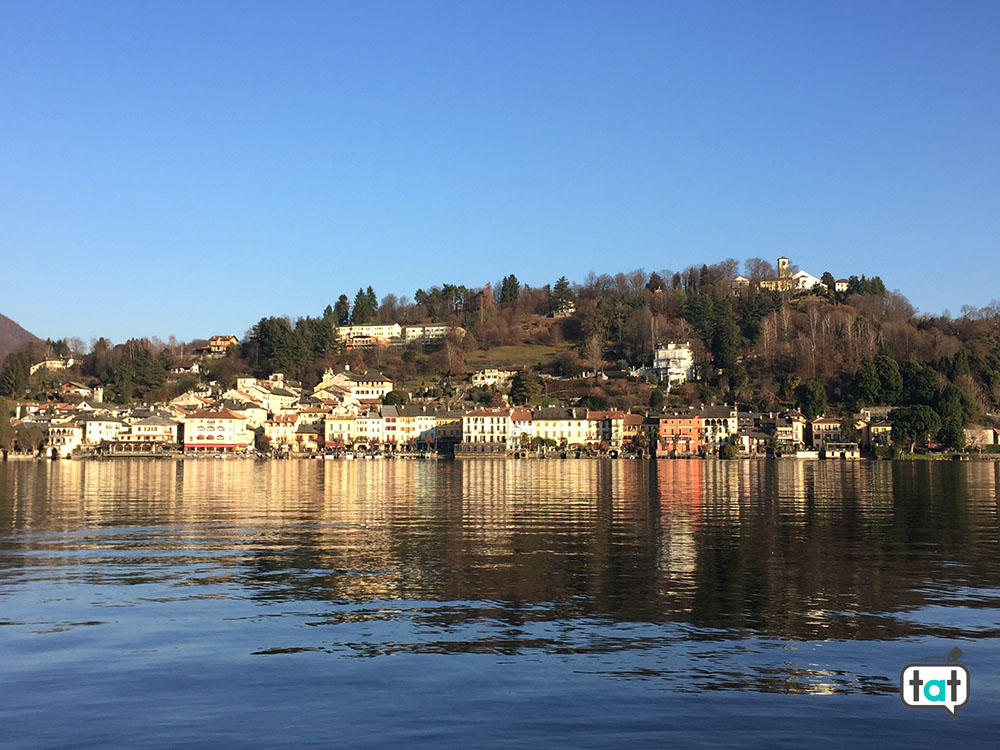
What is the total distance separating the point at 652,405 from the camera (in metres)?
131

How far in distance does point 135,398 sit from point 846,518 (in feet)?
448

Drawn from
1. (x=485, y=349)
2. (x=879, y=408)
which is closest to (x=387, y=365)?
(x=485, y=349)

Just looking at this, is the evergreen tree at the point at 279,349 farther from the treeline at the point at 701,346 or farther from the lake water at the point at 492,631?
the lake water at the point at 492,631

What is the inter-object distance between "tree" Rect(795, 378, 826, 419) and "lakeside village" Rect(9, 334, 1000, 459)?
111 inches

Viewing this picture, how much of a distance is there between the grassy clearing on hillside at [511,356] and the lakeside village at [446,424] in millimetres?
6562

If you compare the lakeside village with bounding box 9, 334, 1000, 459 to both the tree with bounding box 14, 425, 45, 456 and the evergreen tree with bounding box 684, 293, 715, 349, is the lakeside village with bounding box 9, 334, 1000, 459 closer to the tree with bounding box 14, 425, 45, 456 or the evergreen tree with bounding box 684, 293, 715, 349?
the tree with bounding box 14, 425, 45, 456

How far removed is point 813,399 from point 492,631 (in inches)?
4549

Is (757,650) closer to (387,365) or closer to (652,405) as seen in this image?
(652,405)

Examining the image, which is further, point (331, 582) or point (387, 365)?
point (387, 365)

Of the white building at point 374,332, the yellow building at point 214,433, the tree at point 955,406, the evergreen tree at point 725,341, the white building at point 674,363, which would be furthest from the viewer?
the white building at point 374,332

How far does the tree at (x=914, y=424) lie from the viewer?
105688 millimetres

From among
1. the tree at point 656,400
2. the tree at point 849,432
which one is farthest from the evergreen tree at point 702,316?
the tree at point 849,432

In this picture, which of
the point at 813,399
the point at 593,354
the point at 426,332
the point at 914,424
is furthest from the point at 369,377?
the point at 914,424

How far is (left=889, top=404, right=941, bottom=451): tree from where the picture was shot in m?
106
